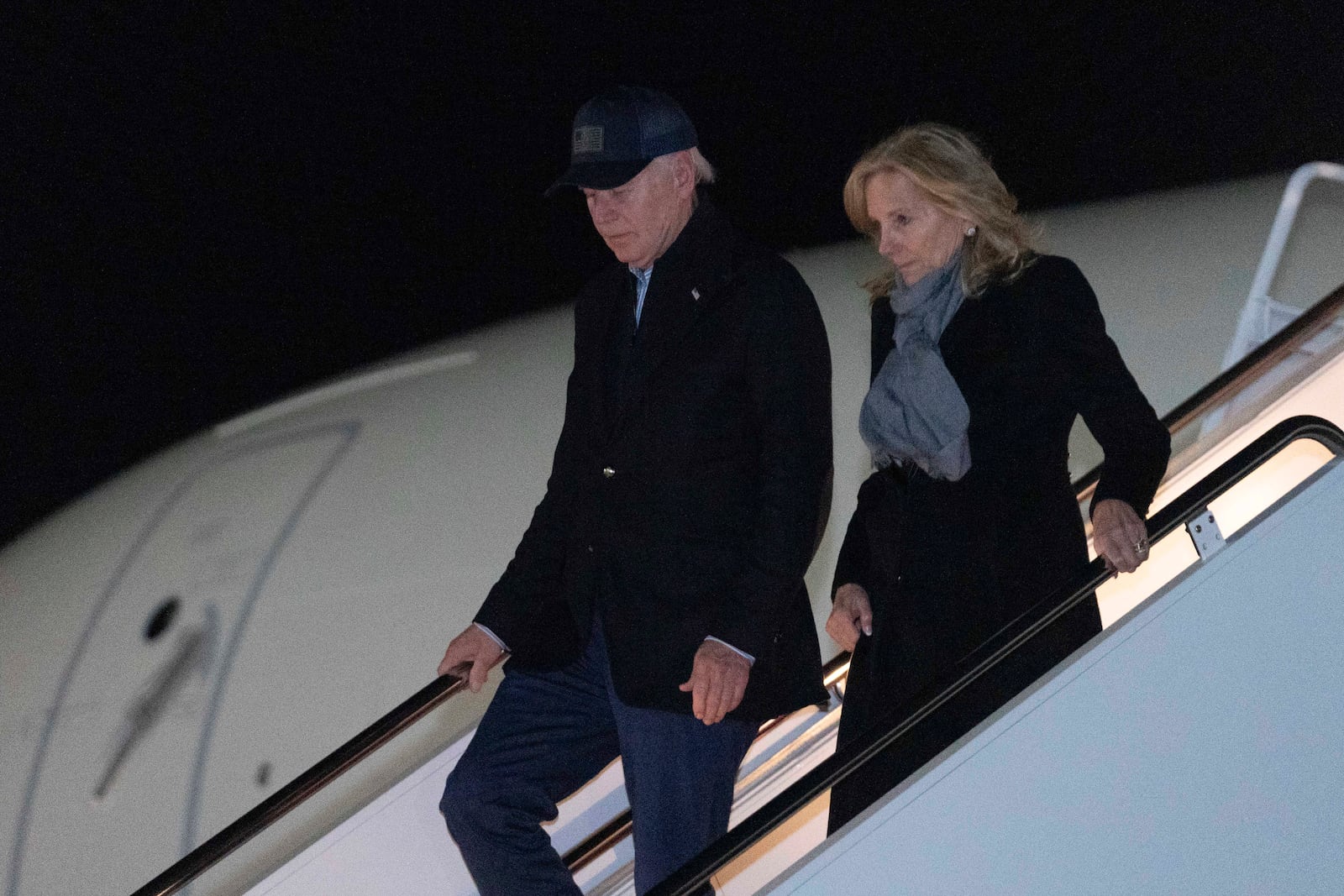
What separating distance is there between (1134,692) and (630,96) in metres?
1.22

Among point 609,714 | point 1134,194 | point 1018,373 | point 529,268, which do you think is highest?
point 1018,373

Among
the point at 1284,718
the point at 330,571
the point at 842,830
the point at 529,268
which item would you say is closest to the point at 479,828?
the point at 842,830

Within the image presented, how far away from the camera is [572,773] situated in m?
2.25

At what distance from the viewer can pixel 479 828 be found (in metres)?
2.16

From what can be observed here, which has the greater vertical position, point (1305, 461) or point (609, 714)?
point (609, 714)

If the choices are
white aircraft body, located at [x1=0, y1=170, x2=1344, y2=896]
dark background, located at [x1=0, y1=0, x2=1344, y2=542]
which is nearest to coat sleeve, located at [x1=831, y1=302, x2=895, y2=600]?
white aircraft body, located at [x1=0, y1=170, x2=1344, y2=896]

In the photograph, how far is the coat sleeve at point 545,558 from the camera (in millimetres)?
2342

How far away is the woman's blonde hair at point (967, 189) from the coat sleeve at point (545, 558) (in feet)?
2.00

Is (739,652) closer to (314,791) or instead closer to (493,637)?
(493,637)

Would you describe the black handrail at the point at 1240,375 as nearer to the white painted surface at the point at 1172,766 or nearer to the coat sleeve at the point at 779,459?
the white painted surface at the point at 1172,766

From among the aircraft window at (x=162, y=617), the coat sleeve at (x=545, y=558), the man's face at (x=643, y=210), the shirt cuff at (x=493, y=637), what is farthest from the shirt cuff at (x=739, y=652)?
the aircraft window at (x=162, y=617)

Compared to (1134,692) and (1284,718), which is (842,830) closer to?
(1134,692)

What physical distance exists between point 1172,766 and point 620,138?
4.24 ft

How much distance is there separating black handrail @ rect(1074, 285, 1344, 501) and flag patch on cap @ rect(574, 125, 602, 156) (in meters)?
1.39
